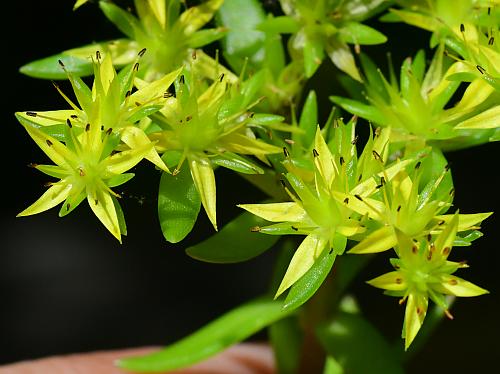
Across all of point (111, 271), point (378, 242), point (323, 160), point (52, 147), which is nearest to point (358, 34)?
point (323, 160)

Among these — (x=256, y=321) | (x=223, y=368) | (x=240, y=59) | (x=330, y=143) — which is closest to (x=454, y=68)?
(x=330, y=143)

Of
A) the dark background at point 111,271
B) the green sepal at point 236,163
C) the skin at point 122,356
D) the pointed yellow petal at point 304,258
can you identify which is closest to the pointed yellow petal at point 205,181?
the green sepal at point 236,163

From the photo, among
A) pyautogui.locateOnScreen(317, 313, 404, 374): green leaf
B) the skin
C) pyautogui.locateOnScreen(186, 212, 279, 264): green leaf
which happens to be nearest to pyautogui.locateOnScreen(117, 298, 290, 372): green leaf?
A: pyautogui.locateOnScreen(317, 313, 404, 374): green leaf

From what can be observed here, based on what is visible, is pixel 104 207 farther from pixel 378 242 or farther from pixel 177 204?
pixel 378 242

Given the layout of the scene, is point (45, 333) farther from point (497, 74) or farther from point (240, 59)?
point (497, 74)

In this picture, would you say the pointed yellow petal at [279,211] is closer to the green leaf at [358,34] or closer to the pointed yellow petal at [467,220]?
the pointed yellow petal at [467,220]
